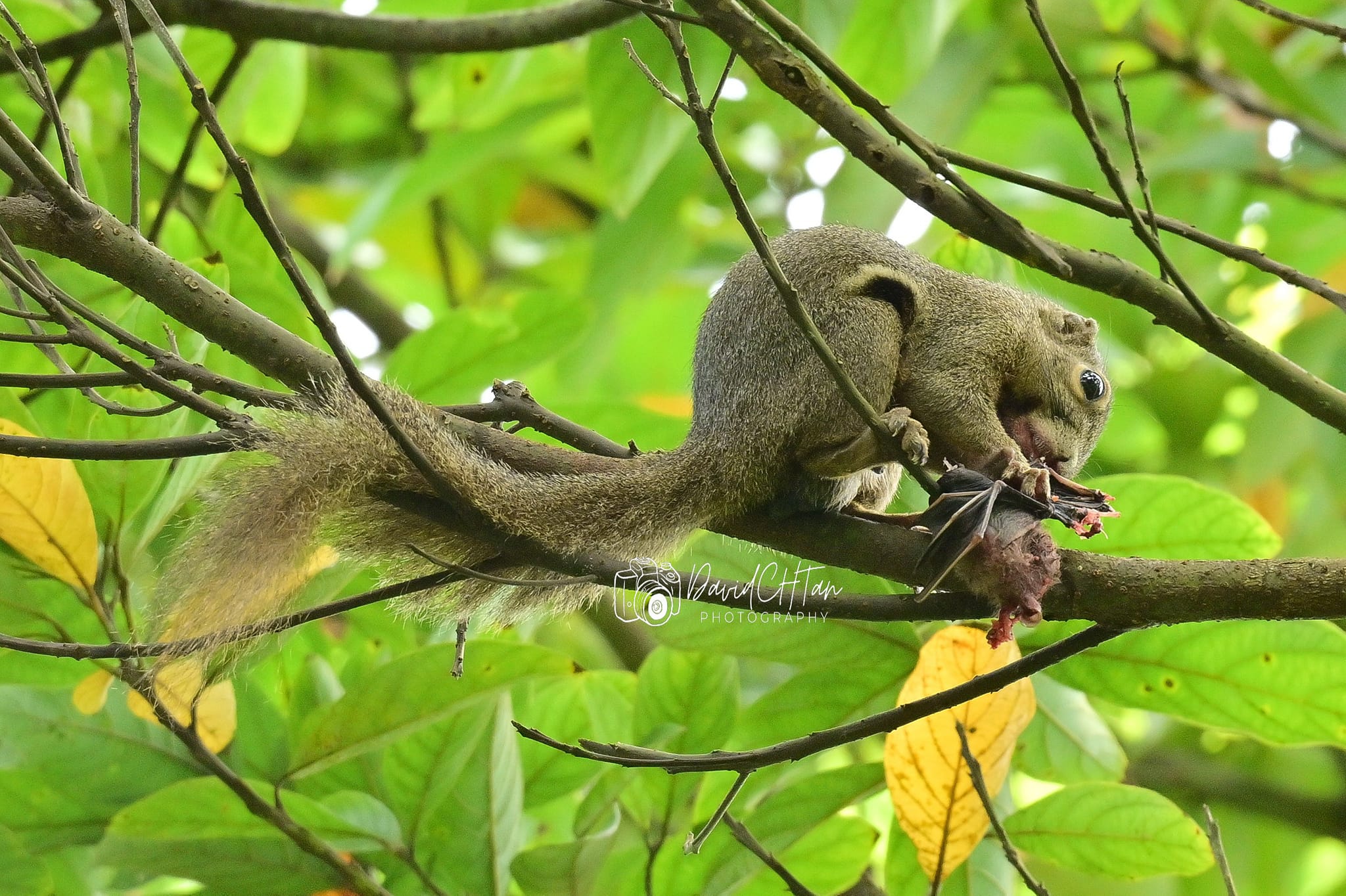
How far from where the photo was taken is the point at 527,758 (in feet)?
9.86

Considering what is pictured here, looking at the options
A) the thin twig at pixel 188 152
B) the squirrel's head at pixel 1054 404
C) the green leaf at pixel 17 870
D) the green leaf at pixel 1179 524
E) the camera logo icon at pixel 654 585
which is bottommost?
the green leaf at pixel 17 870

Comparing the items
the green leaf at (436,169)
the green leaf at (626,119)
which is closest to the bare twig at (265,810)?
the green leaf at (626,119)

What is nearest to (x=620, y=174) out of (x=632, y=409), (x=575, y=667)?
(x=632, y=409)

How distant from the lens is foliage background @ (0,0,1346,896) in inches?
104

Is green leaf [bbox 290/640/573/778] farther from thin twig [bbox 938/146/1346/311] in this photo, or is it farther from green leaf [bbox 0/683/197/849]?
thin twig [bbox 938/146/1346/311]

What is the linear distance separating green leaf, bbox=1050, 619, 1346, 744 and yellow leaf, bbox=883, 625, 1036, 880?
24cm

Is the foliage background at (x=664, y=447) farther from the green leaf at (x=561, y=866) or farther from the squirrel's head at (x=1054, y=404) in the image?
the squirrel's head at (x=1054, y=404)

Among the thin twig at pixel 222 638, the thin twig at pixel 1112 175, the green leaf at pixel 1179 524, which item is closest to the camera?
the thin twig at pixel 222 638

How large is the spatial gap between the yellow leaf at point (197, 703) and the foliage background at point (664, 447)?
6 centimetres

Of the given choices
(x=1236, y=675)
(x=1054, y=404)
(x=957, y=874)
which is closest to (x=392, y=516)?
(x=957, y=874)

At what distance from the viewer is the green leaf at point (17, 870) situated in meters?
2.56

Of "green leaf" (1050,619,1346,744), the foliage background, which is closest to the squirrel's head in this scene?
the foliage background

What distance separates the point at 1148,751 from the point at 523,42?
3.58 metres

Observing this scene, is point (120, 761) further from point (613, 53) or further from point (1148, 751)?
point (1148, 751)
